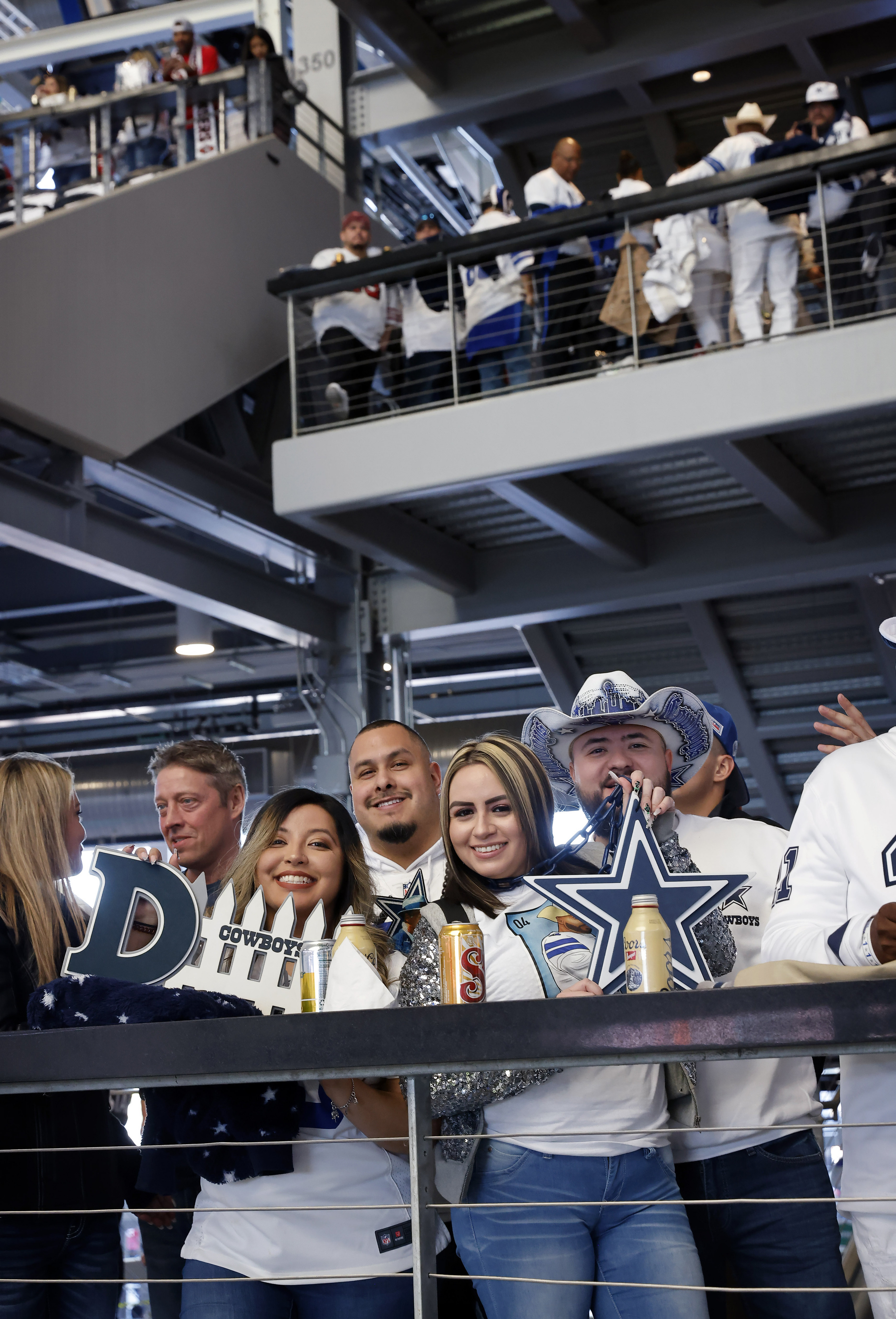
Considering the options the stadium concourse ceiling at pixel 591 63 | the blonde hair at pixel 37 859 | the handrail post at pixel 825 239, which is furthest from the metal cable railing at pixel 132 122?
the blonde hair at pixel 37 859

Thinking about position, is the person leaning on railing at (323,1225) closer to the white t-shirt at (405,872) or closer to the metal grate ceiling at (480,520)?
the white t-shirt at (405,872)

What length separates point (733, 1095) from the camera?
2553 mm

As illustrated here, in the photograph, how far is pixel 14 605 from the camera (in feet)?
35.6

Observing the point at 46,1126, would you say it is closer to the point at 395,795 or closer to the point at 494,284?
the point at 395,795

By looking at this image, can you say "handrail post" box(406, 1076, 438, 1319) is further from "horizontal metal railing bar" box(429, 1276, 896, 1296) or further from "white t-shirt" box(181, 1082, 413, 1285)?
"white t-shirt" box(181, 1082, 413, 1285)

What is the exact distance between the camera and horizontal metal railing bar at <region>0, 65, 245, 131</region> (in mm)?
7680

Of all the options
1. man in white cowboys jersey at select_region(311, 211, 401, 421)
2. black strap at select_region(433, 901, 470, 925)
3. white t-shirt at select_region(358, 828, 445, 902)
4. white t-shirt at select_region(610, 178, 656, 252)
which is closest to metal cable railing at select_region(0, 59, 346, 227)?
man in white cowboys jersey at select_region(311, 211, 401, 421)

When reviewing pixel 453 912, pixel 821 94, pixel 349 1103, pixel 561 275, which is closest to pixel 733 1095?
pixel 453 912

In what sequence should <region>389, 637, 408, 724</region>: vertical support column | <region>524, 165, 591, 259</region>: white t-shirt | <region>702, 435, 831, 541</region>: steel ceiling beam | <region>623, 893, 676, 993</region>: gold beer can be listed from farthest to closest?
<region>389, 637, 408, 724</region>: vertical support column
<region>524, 165, 591, 259</region>: white t-shirt
<region>702, 435, 831, 541</region>: steel ceiling beam
<region>623, 893, 676, 993</region>: gold beer can

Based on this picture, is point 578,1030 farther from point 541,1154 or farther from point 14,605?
point 14,605

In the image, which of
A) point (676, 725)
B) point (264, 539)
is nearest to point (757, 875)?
point (676, 725)

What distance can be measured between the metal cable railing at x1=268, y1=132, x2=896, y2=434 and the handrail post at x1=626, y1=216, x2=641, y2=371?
0.04 feet

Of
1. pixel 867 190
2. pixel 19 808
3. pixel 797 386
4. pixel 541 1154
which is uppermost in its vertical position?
pixel 867 190

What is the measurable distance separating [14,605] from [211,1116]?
9187mm
